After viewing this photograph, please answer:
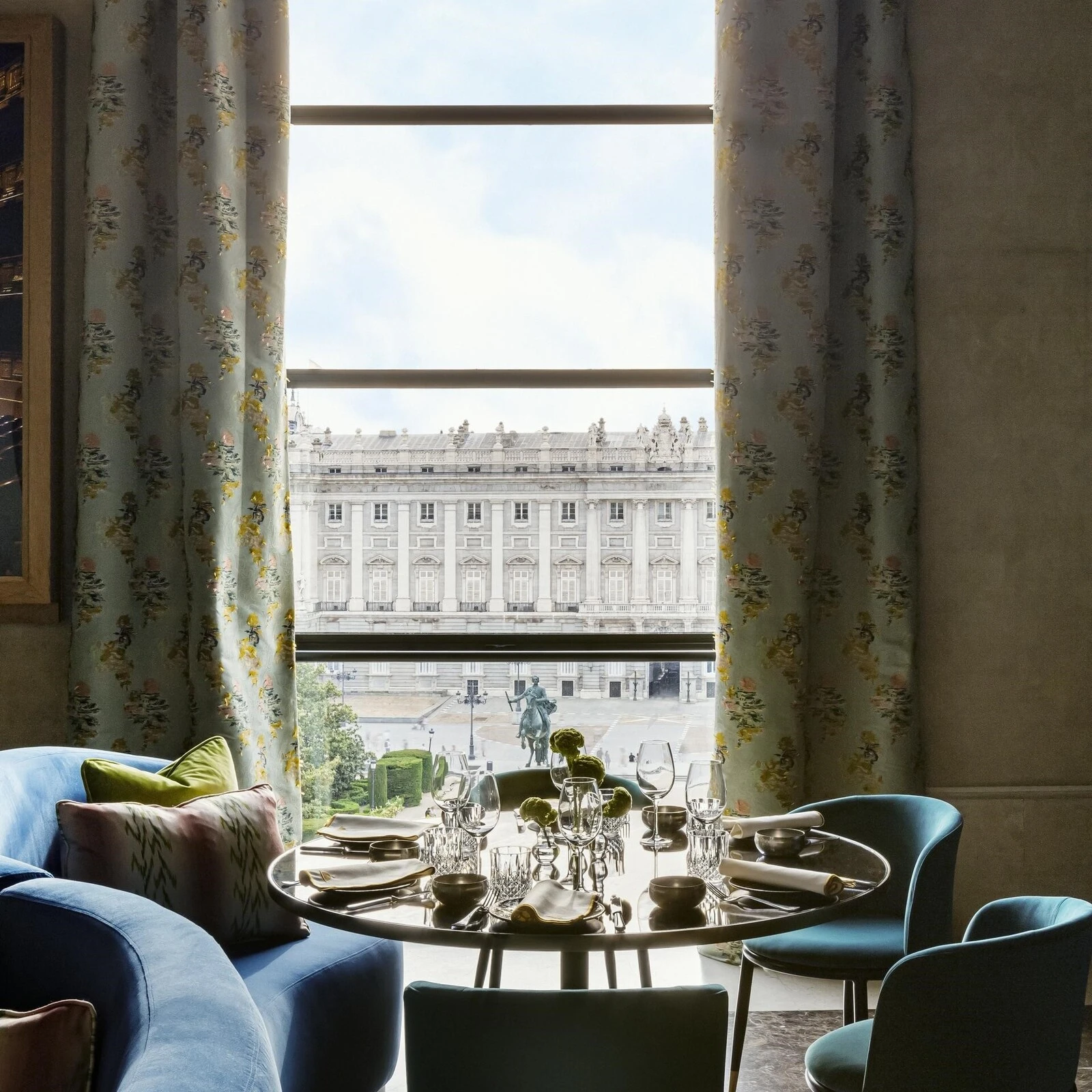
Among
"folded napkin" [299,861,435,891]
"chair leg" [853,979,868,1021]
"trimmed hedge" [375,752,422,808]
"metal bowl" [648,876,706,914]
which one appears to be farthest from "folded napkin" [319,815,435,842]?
"trimmed hedge" [375,752,422,808]

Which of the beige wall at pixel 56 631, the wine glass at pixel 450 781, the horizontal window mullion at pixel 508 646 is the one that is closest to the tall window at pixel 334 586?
the horizontal window mullion at pixel 508 646

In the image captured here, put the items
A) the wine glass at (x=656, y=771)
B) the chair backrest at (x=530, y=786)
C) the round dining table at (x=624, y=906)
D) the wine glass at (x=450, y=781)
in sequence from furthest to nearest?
the chair backrest at (x=530, y=786) → the wine glass at (x=656, y=771) → the wine glass at (x=450, y=781) → the round dining table at (x=624, y=906)

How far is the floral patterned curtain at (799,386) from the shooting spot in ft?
10.4

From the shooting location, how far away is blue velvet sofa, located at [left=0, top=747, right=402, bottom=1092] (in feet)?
3.43

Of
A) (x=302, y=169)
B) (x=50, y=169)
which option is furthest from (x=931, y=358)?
(x=50, y=169)

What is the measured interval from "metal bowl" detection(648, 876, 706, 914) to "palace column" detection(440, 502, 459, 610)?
1.97 m

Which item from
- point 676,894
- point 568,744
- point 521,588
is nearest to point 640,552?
point 521,588

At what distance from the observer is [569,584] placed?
357 cm

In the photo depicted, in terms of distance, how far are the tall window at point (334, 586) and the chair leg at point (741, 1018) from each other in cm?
186

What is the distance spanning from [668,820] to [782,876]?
1.11 feet

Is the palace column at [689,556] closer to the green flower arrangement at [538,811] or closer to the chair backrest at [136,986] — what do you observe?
the green flower arrangement at [538,811]

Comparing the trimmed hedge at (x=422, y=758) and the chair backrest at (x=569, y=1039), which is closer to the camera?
the chair backrest at (x=569, y=1039)

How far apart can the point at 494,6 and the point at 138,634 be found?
2.48 m

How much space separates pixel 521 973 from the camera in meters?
3.06
